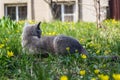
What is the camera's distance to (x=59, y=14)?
77.4 feet

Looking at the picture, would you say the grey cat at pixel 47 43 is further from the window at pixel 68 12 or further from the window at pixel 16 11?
the window at pixel 16 11

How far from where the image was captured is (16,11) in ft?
81.7

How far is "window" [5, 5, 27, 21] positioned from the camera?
2478 centimetres

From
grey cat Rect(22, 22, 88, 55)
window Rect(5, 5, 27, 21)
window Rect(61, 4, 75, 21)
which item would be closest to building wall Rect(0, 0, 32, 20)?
window Rect(5, 5, 27, 21)

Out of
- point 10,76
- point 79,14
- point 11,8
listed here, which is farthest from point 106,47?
point 11,8

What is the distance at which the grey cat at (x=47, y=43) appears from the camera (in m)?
5.11

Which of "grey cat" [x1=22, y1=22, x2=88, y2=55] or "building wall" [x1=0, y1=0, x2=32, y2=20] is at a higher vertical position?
"building wall" [x1=0, y1=0, x2=32, y2=20]

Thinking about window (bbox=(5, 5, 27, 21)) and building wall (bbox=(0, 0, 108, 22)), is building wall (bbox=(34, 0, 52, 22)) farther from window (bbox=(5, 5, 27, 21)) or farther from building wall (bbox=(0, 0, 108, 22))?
window (bbox=(5, 5, 27, 21))

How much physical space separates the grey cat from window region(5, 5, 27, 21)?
1903cm

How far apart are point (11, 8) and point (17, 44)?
1975 cm

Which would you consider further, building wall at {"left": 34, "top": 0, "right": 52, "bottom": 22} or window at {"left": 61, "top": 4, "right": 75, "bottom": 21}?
window at {"left": 61, "top": 4, "right": 75, "bottom": 21}

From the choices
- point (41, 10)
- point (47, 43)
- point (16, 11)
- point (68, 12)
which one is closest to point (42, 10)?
point (41, 10)

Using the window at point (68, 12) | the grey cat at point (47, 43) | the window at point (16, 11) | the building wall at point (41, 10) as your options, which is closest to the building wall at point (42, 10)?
the building wall at point (41, 10)

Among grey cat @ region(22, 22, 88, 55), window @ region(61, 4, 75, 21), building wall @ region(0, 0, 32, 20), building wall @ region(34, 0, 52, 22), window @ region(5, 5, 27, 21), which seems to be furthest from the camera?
window @ region(5, 5, 27, 21)
